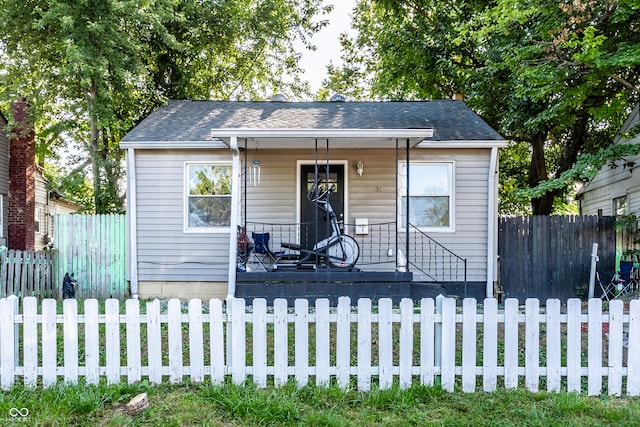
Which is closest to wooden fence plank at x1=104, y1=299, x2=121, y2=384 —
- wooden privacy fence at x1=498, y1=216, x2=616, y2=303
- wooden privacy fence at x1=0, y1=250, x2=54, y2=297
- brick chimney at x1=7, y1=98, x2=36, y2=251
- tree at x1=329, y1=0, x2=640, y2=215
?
wooden privacy fence at x1=0, y1=250, x2=54, y2=297

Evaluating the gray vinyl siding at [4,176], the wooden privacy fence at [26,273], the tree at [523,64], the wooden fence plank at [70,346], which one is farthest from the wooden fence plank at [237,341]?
the gray vinyl siding at [4,176]

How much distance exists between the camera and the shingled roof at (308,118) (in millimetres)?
9484

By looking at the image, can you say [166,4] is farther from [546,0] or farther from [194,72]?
[546,0]

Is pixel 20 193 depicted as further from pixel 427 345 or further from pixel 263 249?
pixel 427 345

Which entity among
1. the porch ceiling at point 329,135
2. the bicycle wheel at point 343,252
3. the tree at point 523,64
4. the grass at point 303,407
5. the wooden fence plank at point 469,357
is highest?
the tree at point 523,64

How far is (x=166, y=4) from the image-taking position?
12914mm

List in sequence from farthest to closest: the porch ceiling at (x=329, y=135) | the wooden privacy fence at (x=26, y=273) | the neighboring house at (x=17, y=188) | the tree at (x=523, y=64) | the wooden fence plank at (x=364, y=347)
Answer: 1. the neighboring house at (x=17, y=188)
2. the wooden privacy fence at (x=26, y=273)
3. the tree at (x=523, y=64)
4. the porch ceiling at (x=329, y=135)
5. the wooden fence plank at (x=364, y=347)

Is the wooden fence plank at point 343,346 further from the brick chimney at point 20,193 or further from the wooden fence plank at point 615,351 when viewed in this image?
the brick chimney at point 20,193

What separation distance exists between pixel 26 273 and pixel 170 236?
2.64 metres

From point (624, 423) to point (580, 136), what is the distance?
13.0 metres

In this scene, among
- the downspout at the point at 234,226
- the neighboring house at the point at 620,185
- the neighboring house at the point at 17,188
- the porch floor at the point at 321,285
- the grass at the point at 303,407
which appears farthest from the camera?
the neighboring house at the point at 17,188

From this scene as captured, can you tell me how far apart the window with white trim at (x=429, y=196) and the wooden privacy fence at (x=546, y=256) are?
57.2 inches

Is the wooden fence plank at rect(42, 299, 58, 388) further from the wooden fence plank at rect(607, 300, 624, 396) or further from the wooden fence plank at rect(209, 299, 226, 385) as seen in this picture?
the wooden fence plank at rect(607, 300, 624, 396)

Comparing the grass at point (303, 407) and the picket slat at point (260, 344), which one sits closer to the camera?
the grass at point (303, 407)
